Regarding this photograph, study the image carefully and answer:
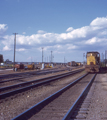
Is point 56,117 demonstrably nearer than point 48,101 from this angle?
Yes

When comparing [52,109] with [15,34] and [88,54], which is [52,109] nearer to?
[88,54]

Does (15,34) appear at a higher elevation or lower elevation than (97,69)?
higher

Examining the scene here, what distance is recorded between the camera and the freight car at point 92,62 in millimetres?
29570

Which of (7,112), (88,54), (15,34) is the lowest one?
(7,112)

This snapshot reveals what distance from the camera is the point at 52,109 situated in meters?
6.80

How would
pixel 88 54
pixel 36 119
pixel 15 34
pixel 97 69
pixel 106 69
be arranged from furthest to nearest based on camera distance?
pixel 15 34, pixel 106 69, pixel 88 54, pixel 97 69, pixel 36 119

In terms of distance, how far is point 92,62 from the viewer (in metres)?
30.9

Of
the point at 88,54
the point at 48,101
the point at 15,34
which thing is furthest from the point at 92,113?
the point at 15,34

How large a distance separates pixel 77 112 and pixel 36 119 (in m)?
1.73

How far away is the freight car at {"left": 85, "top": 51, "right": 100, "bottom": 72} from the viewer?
2957 centimetres

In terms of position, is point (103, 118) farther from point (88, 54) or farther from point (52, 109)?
point (88, 54)

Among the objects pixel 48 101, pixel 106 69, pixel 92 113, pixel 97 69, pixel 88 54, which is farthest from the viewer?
pixel 106 69

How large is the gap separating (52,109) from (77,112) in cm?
107

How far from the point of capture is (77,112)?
638 cm
